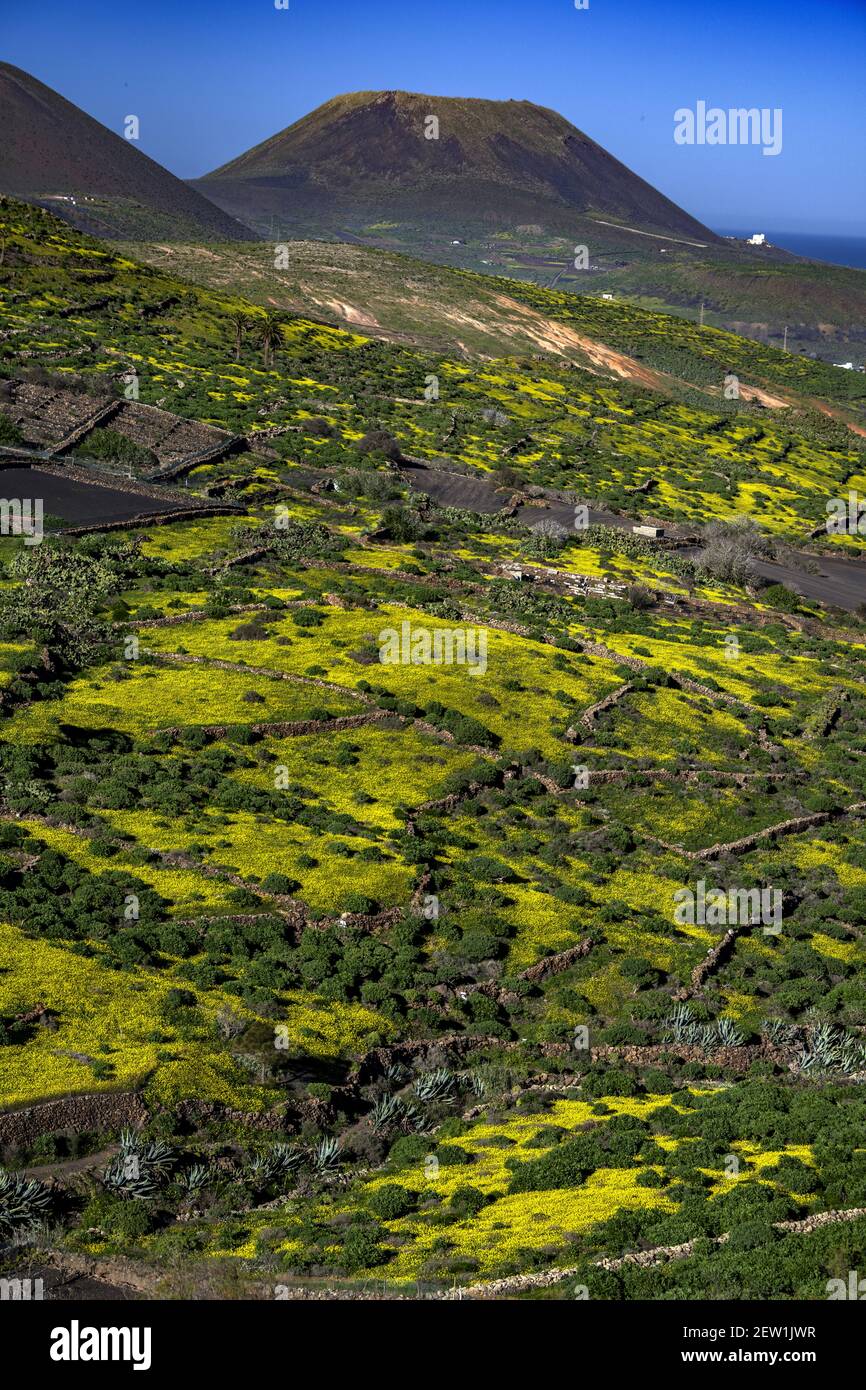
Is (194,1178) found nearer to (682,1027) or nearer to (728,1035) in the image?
(682,1027)

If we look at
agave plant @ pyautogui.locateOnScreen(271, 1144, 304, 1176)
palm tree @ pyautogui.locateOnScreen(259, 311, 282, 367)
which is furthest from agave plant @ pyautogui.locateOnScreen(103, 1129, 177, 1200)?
palm tree @ pyautogui.locateOnScreen(259, 311, 282, 367)

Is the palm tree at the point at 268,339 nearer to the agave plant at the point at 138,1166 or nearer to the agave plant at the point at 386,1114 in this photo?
the agave plant at the point at 386,1114

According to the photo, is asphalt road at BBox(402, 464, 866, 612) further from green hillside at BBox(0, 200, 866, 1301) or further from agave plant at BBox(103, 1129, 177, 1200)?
agave plant at BBox(103, 1129, 177, 1200)

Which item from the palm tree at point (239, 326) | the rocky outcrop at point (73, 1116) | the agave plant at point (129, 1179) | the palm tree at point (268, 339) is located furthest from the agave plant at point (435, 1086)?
the palm tree at point (268, 339)

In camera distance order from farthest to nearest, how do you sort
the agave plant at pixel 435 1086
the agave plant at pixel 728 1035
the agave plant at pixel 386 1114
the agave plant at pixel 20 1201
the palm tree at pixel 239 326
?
the palm tree at pixel 239 326, the agave plant at pixel 728 1035, the agave plant at pixel 435 1086, the agave plant at pixel 386 1114, the agave plant at pixel 20 1201
